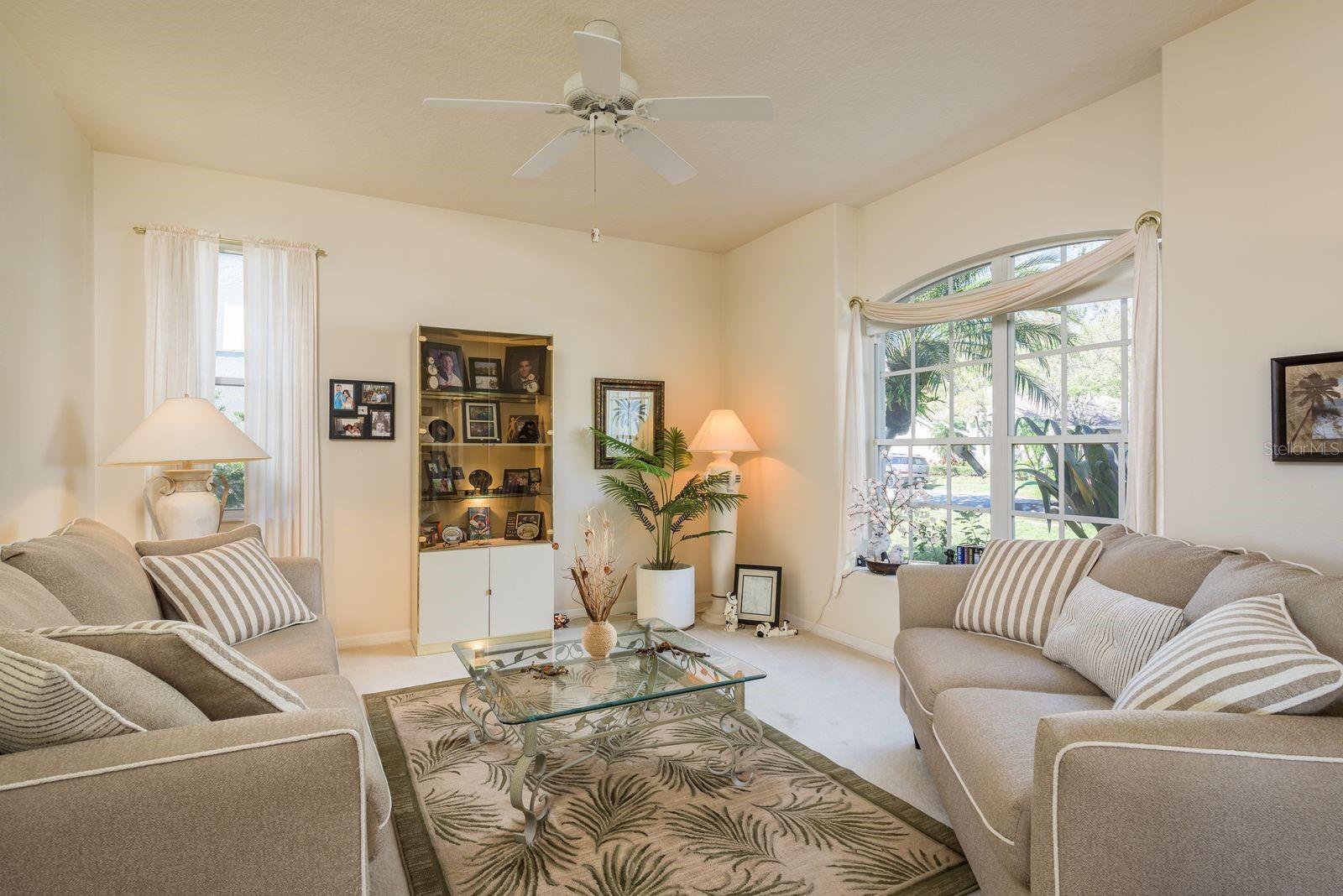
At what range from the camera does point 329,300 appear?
13.5 ft

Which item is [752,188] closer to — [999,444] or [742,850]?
[999,444]

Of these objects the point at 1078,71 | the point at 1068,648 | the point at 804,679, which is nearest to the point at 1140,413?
the point at 1068,648

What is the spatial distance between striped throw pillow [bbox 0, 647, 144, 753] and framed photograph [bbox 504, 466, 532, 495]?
10.6ft

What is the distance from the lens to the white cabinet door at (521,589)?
4.21 meters

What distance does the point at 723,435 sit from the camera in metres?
4.80

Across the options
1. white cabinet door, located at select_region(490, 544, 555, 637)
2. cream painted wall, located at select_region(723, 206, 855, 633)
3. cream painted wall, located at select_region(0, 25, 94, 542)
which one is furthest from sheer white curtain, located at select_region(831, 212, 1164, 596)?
cream painted wall, located at select_region(0, 25, 94, 542)

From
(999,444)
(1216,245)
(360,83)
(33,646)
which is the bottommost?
(33,646)

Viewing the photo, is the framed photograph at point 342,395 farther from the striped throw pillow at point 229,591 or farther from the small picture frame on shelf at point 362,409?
the striped throw pillow at point 229,591

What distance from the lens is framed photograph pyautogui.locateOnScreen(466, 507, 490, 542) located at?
14.0 feet

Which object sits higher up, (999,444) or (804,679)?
(999,444)

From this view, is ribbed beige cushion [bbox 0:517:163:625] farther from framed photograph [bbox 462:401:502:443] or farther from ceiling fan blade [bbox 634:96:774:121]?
ceiling fan blade [bbox 634:96:774:121]

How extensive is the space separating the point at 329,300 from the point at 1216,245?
427 cm

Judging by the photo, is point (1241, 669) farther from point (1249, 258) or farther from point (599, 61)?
point (599, 61)

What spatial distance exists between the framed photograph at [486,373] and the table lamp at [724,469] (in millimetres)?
1408
